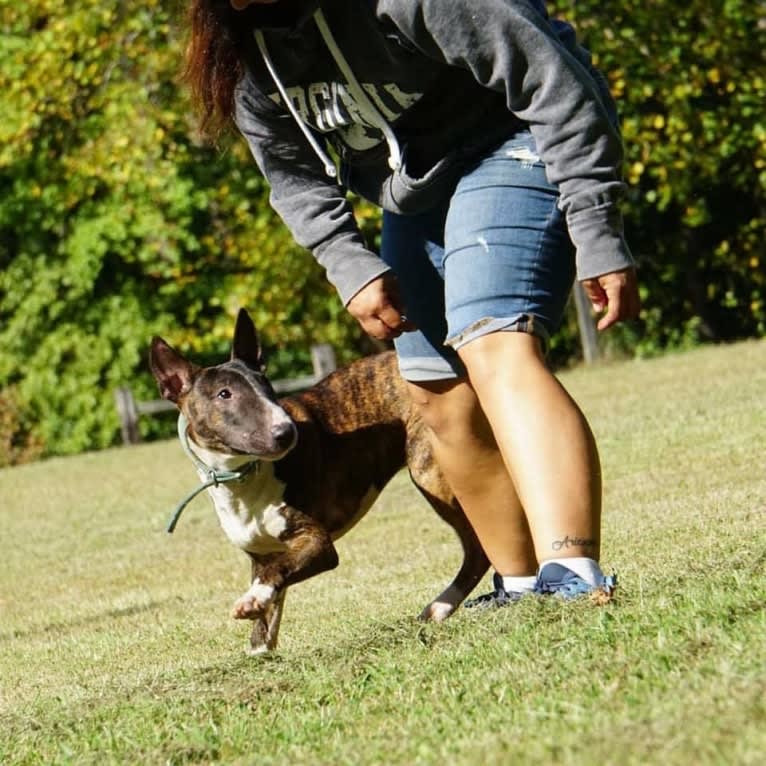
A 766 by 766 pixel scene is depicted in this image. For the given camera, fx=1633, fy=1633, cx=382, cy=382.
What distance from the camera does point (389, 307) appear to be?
15.0 ft

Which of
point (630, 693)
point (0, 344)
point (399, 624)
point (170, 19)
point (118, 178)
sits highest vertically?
point (630, 693)

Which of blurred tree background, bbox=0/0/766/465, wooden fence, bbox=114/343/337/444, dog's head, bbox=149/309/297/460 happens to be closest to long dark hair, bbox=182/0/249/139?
dog's head, bbox=149/309/297/460

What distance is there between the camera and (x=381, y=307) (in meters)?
4.57

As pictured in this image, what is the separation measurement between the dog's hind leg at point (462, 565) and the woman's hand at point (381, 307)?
1.57m

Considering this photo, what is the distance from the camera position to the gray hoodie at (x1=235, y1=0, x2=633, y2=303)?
13.4 ft

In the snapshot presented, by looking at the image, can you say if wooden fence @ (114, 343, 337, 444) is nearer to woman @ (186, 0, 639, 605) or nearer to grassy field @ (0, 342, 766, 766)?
grassy field @ (0, 342, 766, 766)

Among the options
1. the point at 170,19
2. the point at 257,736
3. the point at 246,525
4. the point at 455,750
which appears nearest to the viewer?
the point at 455,750

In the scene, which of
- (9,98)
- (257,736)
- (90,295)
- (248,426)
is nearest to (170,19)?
(9,98)

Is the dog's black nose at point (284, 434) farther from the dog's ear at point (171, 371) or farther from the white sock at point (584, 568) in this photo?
the white sock at point (584, 568)

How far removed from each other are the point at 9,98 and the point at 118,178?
1.87 meters

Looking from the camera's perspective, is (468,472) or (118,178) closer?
(468,472)

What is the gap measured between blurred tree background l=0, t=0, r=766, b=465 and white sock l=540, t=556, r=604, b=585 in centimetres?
1566

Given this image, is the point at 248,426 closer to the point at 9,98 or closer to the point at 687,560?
the point at 687,560

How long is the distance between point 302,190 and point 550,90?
38.6 inches
